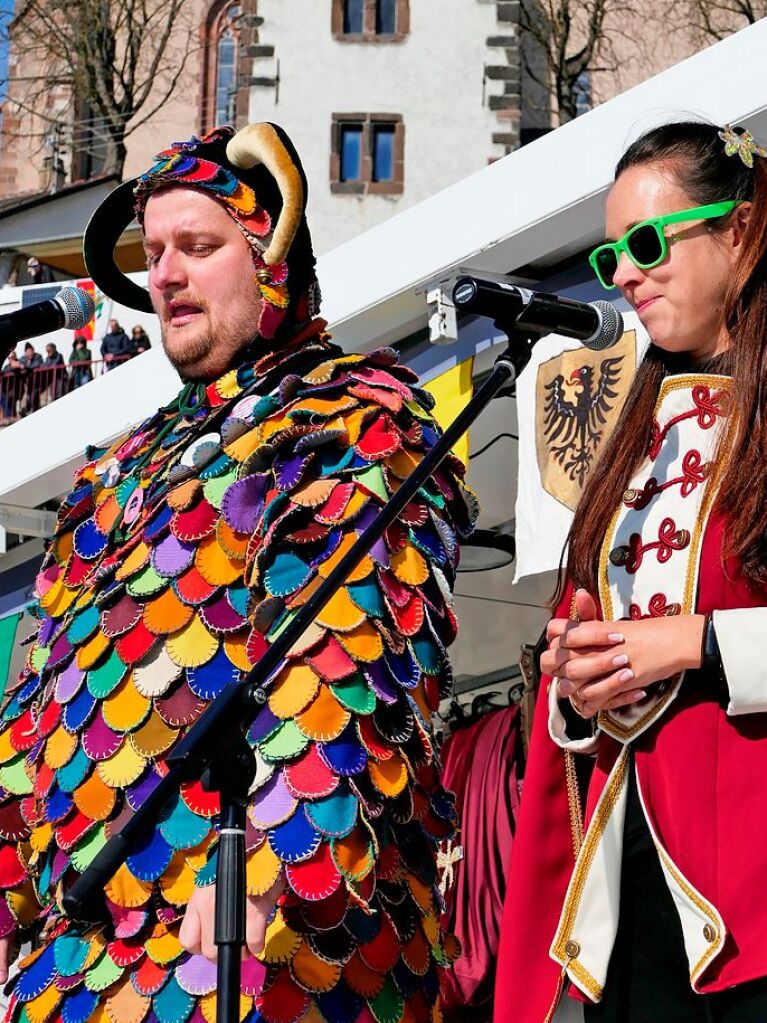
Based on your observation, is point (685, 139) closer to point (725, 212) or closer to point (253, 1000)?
point (725, 212)

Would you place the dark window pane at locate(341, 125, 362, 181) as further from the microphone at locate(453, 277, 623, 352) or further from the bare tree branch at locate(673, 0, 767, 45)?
the microphone at locate(453, 277, 623, 352)

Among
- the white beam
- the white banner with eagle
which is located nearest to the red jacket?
the white banner with eagle

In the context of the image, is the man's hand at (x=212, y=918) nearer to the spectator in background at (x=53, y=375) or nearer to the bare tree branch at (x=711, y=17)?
the spectator in background at (x=53, y=375)

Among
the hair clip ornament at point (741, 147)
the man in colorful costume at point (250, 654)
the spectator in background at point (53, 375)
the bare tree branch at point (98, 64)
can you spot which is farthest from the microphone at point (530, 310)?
the bare tree branch at point (98, 64)

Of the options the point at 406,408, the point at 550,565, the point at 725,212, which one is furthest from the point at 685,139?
→ the point at 550,565

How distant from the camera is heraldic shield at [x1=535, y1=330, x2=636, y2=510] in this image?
443 centimetres

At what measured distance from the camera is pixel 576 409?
4.52 metres

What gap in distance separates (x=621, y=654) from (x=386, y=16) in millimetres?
30812

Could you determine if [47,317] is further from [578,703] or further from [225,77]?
[225,77]

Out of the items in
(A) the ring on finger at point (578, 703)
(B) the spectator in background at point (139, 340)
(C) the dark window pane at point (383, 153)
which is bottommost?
(B) the spectator in background at point (139, 340)

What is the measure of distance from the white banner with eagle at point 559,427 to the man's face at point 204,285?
1.80m

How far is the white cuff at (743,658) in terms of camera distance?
6.33 feet

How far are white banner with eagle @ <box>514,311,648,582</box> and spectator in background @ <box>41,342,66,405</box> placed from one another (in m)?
14.6

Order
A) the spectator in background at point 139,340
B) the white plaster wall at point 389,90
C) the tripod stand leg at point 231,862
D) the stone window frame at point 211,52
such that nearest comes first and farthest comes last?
the tripod stand leg at point 231,862 < the spectator in background at point 139,340 < the white plaster wall at point 389,90 < the stone window frame at point 211,52
